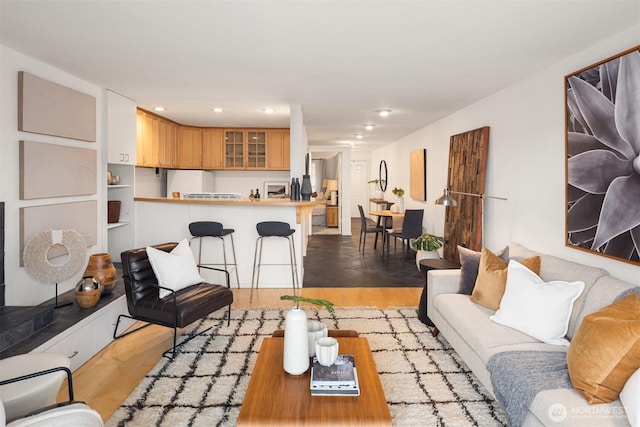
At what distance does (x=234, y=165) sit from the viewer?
23.7 ft

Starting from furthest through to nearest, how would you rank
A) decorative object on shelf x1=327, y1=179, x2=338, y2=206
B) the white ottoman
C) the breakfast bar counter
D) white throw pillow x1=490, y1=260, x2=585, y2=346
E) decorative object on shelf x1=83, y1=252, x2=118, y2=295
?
1. decorative object on shelf x1=327, y1=179, x2=338, y2=206
2. the breakfast bar counter
3. decorative object on shelf x1=83, y1=252, x2=118, y2=295
4. white throw pillow x1=490, y1=260, x2=585, y2=346
5. the white ottoman

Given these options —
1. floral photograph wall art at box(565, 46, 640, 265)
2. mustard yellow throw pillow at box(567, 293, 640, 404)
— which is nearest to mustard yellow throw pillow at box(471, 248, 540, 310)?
floral photograph wall art at box(565, 46, 640, 265)

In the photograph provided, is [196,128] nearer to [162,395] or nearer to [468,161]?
[468,161]

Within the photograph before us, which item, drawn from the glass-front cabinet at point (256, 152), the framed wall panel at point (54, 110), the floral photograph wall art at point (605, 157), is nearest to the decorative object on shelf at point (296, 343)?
the floral photograph wall art at point (605, 157)

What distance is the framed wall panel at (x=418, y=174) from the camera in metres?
6.91

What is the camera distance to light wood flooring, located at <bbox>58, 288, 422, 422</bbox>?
2.52m

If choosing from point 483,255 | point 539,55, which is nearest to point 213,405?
point 483,255

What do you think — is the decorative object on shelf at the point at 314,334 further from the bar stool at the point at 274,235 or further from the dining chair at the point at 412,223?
the dining chair at the point at 412,223

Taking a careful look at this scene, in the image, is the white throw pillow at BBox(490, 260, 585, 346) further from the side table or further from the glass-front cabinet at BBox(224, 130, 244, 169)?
the glass-front cabinet at BBox(224, 130, 244, 169)

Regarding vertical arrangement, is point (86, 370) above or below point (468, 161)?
below

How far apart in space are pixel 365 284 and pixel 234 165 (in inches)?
139

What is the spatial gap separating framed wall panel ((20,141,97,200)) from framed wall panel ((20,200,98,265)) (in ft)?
0.38

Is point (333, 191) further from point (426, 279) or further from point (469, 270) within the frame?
point (469, 270)

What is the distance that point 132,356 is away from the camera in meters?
3.09
